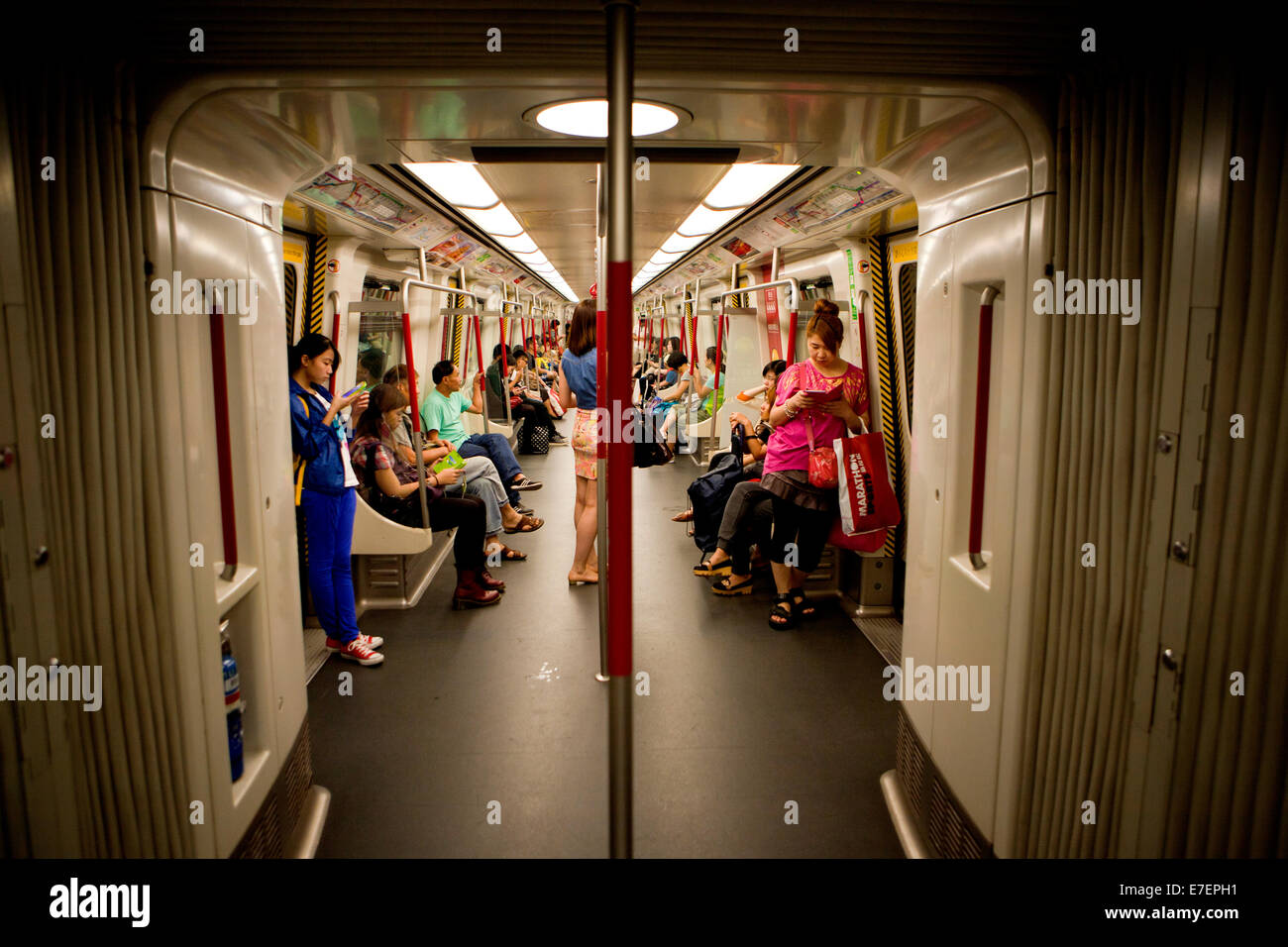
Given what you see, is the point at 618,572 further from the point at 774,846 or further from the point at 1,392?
the point at 774,846

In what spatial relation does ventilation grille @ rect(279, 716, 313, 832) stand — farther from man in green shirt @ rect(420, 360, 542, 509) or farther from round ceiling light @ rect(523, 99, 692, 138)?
man in green shirt @ rect(420, 360, 542, 509)

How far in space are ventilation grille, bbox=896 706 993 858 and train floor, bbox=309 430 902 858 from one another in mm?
143

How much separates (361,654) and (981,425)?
3541mm

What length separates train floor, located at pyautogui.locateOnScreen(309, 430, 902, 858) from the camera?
2.92 meters

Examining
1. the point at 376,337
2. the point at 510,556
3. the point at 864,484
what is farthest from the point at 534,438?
the point at 864,484

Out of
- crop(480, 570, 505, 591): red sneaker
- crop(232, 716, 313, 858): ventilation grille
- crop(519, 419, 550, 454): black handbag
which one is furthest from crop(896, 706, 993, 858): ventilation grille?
crop(519, 419, 550, 454): black handbag

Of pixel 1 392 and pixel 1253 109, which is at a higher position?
pixel 1253 109

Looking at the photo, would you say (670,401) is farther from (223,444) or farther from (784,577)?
(223,444)

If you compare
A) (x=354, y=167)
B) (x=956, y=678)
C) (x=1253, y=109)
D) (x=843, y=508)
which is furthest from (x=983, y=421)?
(x=354, y=167)

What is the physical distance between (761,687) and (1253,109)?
3.36 meters

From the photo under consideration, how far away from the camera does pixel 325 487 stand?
4.08 meters

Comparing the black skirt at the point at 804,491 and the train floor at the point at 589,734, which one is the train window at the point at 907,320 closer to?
the black skirt at the point at 804,491

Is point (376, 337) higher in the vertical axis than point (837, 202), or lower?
lower

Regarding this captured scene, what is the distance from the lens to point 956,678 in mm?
2648
